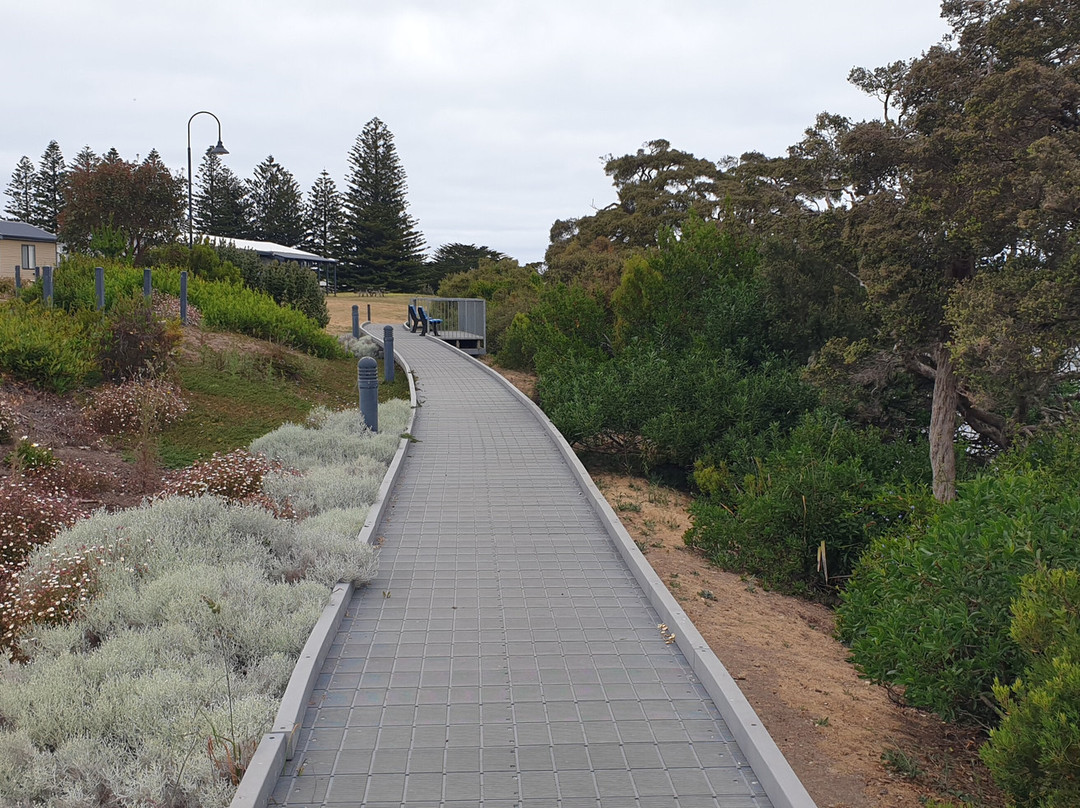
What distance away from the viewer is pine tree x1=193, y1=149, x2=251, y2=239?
229 ft

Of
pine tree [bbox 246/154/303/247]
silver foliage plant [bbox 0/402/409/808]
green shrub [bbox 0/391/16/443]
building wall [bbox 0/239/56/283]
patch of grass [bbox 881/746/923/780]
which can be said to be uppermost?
pine tree [bbox 246/154/303/247]

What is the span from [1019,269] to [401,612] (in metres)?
8.17

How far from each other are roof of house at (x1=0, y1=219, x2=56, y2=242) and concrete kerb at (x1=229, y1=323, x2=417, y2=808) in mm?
46083

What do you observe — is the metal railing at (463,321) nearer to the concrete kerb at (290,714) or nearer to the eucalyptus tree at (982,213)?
the eucalyptus tree at (982,213)

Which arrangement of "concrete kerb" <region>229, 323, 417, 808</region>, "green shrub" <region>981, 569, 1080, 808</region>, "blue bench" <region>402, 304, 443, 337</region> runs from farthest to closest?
1. "blue bench" <region>402, 304, 443, 337</region>
2. "concrete kerb" <region>229, 323, 417, 808</region>
3. "green shrub" <region>981, 569, 1080, 808</region>

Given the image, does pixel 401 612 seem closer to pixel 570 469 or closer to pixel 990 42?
pixel 570 469

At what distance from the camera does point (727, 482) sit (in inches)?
500

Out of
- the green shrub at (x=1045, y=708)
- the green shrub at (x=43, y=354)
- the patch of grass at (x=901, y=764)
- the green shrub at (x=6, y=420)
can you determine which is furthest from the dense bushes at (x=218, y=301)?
the green shrub at (x=1045, y=708)

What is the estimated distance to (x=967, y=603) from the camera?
4.86m

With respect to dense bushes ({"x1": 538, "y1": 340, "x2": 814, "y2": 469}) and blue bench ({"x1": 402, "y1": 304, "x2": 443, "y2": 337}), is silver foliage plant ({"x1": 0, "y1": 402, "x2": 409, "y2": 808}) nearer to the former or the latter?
dense bushes ({"x1": 538, "y1": 340, "x2": 814, "y2": 469})

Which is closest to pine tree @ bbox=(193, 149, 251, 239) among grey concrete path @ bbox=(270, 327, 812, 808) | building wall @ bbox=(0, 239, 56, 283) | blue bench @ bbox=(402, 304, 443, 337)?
building wall @ bbox=(0, 239, 56, 283)

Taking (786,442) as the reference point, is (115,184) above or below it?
above

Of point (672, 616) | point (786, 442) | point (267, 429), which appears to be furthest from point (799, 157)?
point (672, 616)

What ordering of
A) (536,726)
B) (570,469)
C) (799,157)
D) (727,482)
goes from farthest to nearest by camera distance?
(799,157) → (727,482) → (570,469) → (536,726)
